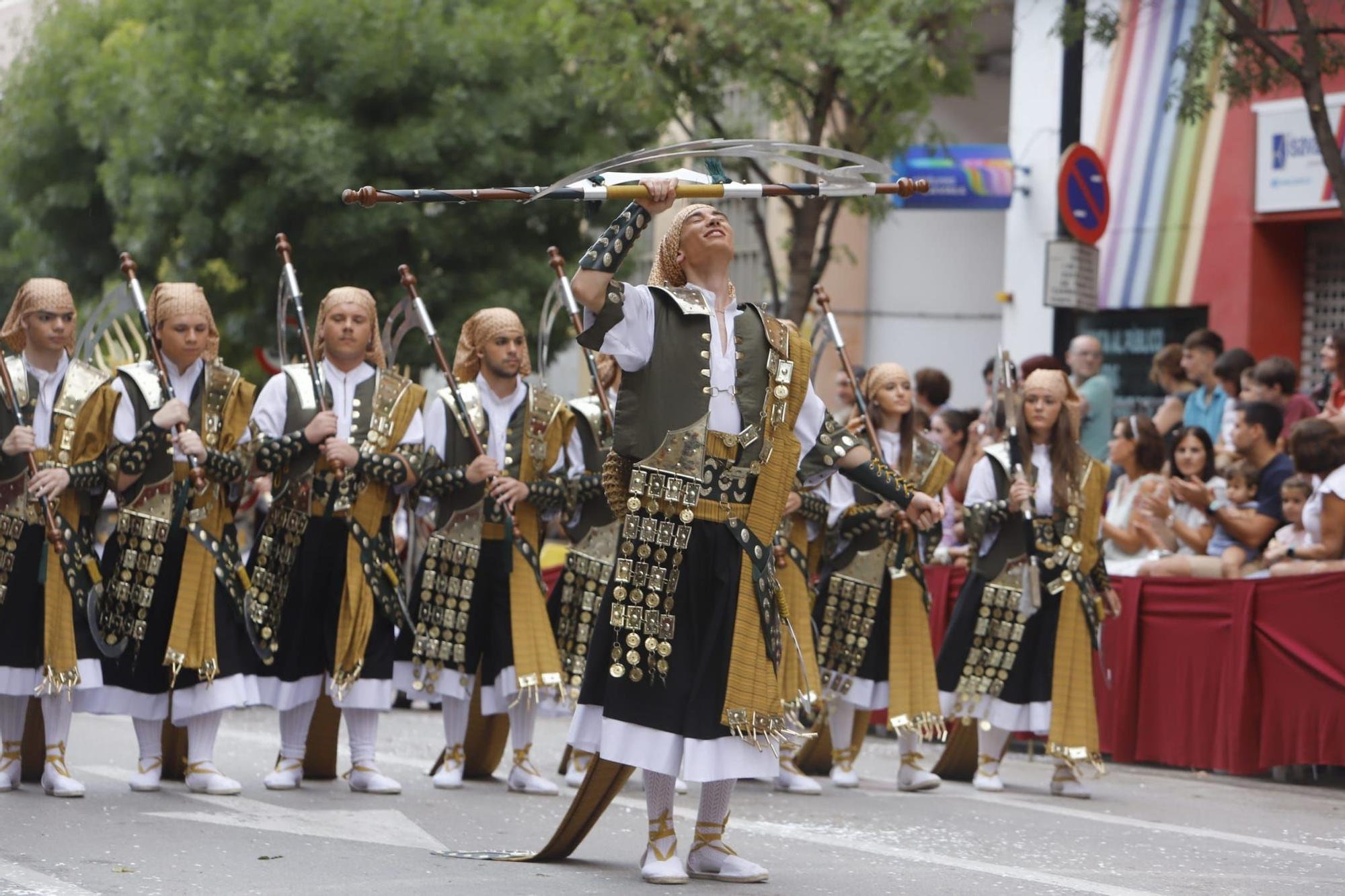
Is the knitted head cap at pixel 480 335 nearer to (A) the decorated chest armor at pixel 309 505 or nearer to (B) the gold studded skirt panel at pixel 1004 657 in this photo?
(A) the decorated chest armor at pixel 309 505

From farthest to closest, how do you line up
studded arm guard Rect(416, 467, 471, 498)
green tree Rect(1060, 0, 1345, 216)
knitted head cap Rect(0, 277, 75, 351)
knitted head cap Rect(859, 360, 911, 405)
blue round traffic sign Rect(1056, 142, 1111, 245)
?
blue round traffic sign Rect(1056, 142, 1111, 245)
green tree Rect(1060, 0, 1345, 216)
knitted head cap Rect(859, 360, 911, 405)
studded arm guard Rect(416, 467, 471, 498)
knitted head cap Rect(0, 277, 75, 351)

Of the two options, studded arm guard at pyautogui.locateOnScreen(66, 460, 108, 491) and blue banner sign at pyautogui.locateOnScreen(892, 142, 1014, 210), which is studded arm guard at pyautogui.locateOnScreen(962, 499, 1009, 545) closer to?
studded arm guard at pyautogui.locateOnScreen(66, 460, 108, 491)

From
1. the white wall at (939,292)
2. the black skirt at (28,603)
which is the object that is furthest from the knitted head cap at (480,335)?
the white wall at (939,292)

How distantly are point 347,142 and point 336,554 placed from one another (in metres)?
11.4

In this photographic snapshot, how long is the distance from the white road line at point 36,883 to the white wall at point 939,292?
22.6 metres

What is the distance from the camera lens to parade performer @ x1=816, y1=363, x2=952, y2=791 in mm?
9844

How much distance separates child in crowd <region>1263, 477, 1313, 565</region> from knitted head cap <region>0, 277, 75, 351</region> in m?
5.87

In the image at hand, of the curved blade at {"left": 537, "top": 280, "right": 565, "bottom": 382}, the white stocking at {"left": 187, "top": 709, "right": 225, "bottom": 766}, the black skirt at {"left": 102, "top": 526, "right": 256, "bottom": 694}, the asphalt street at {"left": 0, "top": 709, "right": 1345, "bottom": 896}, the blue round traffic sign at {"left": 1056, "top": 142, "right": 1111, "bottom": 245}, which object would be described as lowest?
the asphalt street at {"left": 0, "top": 709, "right": 1345, "bottom": 896}

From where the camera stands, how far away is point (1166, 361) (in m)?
14.1

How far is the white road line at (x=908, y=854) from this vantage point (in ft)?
22.1

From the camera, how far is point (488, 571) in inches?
368

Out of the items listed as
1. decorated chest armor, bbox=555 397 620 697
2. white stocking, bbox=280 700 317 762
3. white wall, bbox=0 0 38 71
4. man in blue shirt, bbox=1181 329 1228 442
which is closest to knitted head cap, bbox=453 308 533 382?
decorated chest armor, bbox=555 397 620 697

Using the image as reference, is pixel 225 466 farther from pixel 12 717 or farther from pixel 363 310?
pixel 12 717

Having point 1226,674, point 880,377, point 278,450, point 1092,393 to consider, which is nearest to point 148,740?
point 278,450
